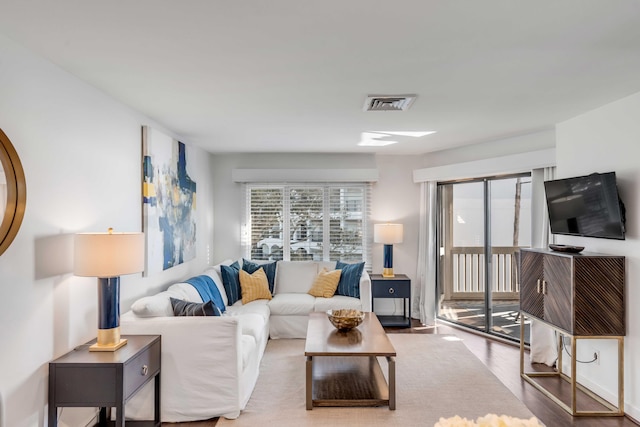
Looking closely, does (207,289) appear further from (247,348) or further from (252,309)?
(247,348)

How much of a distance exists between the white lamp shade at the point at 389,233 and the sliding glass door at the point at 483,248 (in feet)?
1.95

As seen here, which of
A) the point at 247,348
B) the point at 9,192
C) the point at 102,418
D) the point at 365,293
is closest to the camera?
the point at 9,192

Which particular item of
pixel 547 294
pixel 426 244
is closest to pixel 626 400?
pixel 547 294

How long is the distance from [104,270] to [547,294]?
3360mm

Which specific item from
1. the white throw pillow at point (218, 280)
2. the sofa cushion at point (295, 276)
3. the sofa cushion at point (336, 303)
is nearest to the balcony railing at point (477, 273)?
the sofa cushion at point (336, 303)

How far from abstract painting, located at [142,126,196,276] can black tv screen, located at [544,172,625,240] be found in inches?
144

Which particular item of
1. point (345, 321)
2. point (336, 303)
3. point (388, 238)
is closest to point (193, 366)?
point (345, 321)

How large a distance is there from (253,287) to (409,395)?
7.61ft

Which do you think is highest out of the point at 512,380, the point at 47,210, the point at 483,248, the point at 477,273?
the point at 47,210

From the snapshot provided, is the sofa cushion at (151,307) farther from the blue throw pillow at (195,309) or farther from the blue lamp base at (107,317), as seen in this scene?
the blue lamp base at (107,317)

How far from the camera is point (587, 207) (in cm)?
338

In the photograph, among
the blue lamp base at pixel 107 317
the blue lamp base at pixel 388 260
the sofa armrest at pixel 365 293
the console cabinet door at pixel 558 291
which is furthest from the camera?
the blue lamp base at pixel 388 260

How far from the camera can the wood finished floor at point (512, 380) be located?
117 inches

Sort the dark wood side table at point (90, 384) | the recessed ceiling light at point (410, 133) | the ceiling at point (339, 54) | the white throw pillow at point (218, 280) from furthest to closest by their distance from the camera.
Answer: the white throw pillow at point (218, 280) < the recessed ceiling light at point (410, 133) < the dark wood side table at point (90, 384) < the ceiling at point (339, 54)
